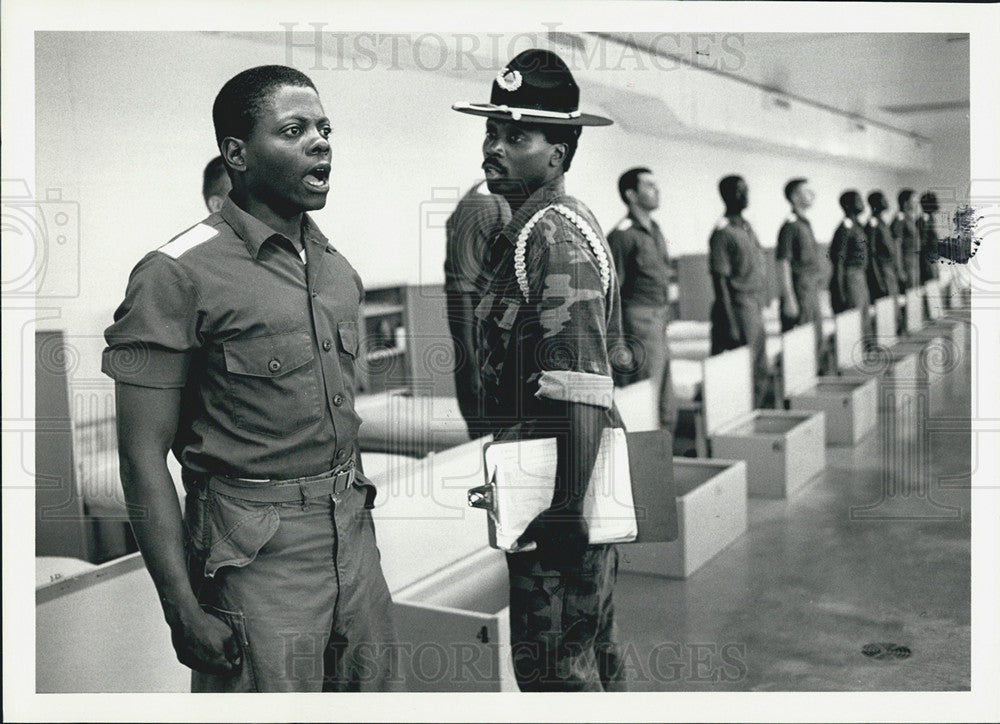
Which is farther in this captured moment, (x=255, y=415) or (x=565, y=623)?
(x=565, y=623)

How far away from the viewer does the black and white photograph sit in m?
1.96

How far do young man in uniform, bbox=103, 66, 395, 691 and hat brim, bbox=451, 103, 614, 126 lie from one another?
365 mm

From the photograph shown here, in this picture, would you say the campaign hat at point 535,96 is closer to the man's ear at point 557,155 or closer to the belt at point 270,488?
the man's ear at point 557,155

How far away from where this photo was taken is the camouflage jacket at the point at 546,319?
2068mm

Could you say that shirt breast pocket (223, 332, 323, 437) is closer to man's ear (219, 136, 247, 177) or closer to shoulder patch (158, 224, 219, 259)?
shoulder patch (158, 224, 219, 259)

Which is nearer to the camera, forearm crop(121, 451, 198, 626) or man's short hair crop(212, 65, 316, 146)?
forearm crop(121, 451, 198, 626)

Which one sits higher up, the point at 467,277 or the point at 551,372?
Result: the point at 467,277

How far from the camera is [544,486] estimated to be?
216cm

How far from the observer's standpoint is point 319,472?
193 cm

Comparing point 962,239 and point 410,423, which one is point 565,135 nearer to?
point 410,423

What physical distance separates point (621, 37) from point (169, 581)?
4.98 feet

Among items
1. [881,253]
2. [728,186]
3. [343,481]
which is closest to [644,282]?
[728,186]

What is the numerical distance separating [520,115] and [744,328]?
104 cm

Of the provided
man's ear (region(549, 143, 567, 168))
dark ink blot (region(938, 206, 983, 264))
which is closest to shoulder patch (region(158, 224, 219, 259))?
man's ear (region(549, 143, 567, 168))
